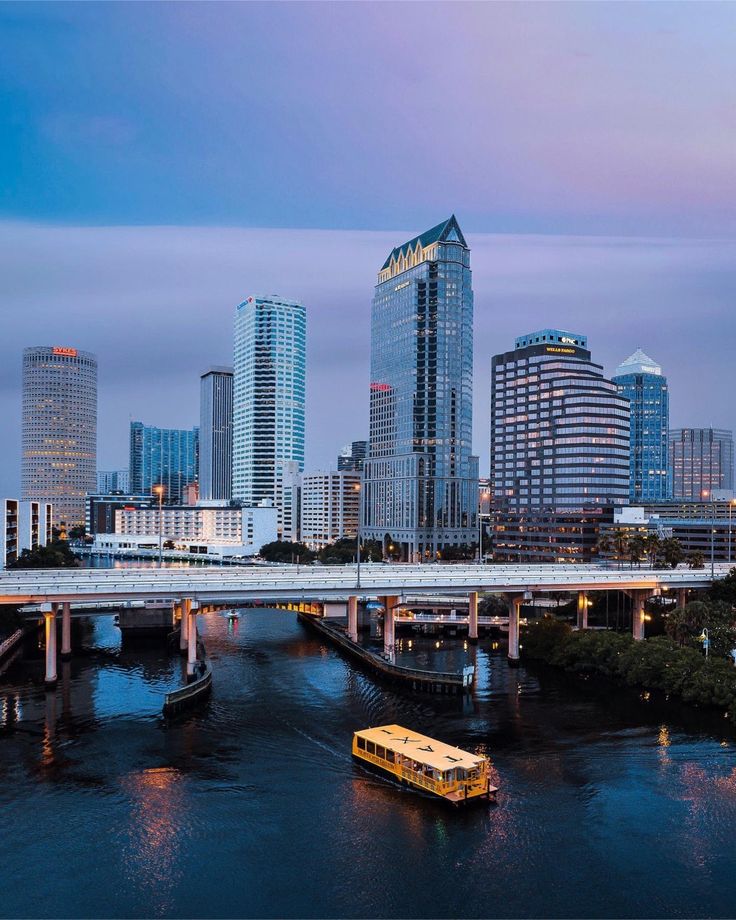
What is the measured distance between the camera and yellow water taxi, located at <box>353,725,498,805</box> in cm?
5200

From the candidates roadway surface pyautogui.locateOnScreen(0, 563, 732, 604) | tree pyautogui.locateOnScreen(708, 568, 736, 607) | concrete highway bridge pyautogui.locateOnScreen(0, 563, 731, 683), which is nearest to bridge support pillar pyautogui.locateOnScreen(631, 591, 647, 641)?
concrete highway bridge pyautogui.locateOnScreen(0, 563, 731, 683)

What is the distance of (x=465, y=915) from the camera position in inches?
1517

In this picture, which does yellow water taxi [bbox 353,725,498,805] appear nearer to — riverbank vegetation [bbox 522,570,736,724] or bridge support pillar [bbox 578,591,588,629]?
riverbank vegetation [bbox 522,570,736,724]

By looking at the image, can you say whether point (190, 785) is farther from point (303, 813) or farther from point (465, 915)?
point (465, 915)

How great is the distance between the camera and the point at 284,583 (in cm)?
9006

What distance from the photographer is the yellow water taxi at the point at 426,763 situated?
52000 millimetres

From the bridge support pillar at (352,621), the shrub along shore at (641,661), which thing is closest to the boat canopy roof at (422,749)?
the shrub along shore at (641,661)

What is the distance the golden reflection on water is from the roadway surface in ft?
95.7

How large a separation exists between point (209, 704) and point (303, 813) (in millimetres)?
28020

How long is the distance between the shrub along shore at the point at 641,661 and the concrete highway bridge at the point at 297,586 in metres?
5.33

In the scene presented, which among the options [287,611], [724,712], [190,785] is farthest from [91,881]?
[287,611]

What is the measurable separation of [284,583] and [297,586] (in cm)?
179

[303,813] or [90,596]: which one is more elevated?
[90,596]

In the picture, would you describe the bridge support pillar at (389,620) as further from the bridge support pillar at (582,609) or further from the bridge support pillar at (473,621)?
the bridge support pillar at (582,609)
